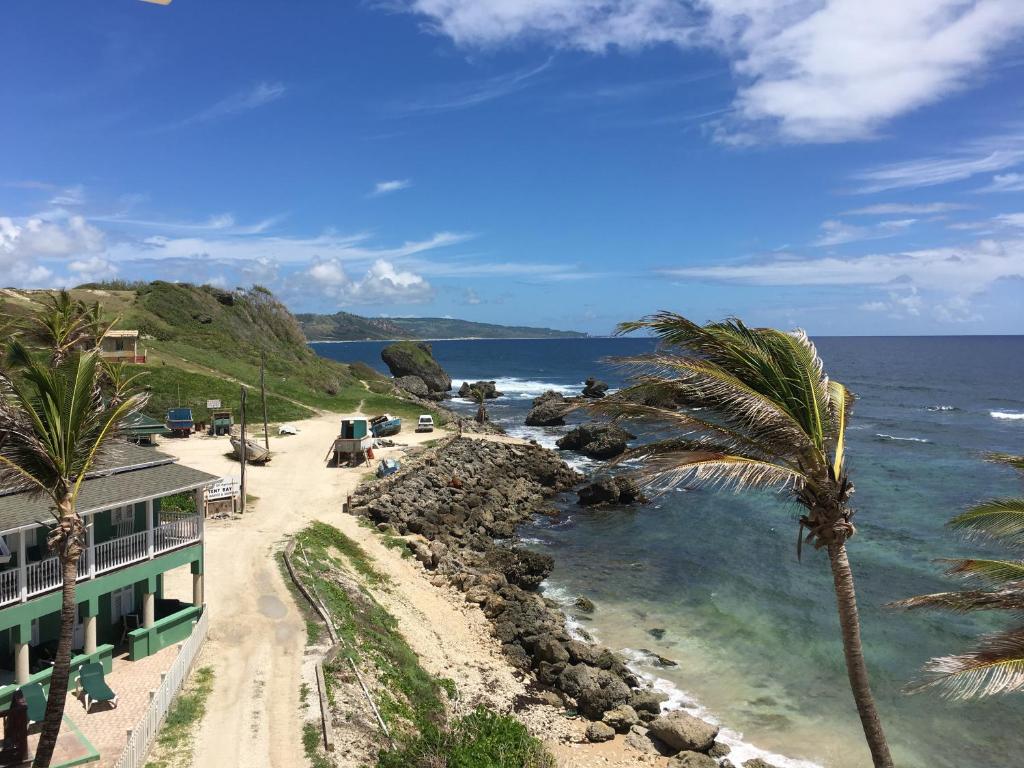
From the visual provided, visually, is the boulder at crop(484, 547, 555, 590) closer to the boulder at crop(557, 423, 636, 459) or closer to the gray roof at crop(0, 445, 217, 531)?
the gray roof at crop(0, 445, 217, 531)

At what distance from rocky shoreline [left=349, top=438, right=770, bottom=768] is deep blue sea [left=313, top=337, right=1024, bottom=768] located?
1.56 meters

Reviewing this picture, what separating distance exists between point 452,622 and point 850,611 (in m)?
17.8

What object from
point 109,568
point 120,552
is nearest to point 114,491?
point 120,552

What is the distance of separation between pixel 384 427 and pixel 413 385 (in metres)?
43.2

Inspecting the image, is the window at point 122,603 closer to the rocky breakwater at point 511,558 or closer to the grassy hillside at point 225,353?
the rocky breakwater at point 511,558

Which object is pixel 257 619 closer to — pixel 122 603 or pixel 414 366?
pixel 122 603

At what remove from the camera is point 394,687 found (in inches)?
688

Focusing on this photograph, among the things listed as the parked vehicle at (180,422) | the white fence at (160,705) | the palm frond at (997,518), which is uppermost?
the palm frond at (997,518)

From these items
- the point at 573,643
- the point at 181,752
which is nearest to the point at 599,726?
the point at 573,643

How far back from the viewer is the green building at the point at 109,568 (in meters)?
14.1

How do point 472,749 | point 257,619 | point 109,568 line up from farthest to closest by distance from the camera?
point 257,619
point 109,568
point 472,749

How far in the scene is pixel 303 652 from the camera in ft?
56.8

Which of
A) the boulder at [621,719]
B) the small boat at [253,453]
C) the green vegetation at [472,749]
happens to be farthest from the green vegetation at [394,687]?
the small boat at [253,453]

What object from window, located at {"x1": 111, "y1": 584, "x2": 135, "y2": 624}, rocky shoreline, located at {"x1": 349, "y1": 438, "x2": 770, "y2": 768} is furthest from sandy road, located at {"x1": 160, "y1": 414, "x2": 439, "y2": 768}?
rocky shoreline, located at {"x1": 349, "y1": 438, "x2": 770, "y2": 768}
